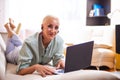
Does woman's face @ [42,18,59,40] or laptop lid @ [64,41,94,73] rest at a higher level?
woman's face @ [42,18,59,40]

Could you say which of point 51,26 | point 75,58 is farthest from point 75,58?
point 51,26

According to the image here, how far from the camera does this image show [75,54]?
1044 mm

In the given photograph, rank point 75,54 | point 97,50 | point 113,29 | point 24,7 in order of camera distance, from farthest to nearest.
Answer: point 24,7 → point 113,29 → point 97,50 → point 75,54

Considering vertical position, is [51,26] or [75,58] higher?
[51,26]

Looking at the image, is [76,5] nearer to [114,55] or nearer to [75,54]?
[114,55]

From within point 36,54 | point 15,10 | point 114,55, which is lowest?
point 114,55

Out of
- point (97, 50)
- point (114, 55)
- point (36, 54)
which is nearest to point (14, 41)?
point (36, 54)

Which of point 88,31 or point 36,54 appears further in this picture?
point 88,31

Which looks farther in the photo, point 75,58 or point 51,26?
point 51,26

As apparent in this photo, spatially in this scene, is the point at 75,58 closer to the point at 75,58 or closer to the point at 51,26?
the point at 75,58

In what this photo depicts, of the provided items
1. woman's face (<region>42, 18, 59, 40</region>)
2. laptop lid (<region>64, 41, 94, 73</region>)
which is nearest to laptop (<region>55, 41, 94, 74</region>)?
laptop lid (<region>64, 41, 94, 73</region>)

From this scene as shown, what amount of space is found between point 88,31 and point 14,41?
1.99 meters

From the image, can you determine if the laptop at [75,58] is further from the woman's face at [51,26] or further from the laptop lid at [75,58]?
the woman's face at [51,26]

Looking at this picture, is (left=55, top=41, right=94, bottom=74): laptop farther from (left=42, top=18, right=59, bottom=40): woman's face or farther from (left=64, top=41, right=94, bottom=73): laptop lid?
(left=42, top=18, right=59, bottom=40): woman's face
